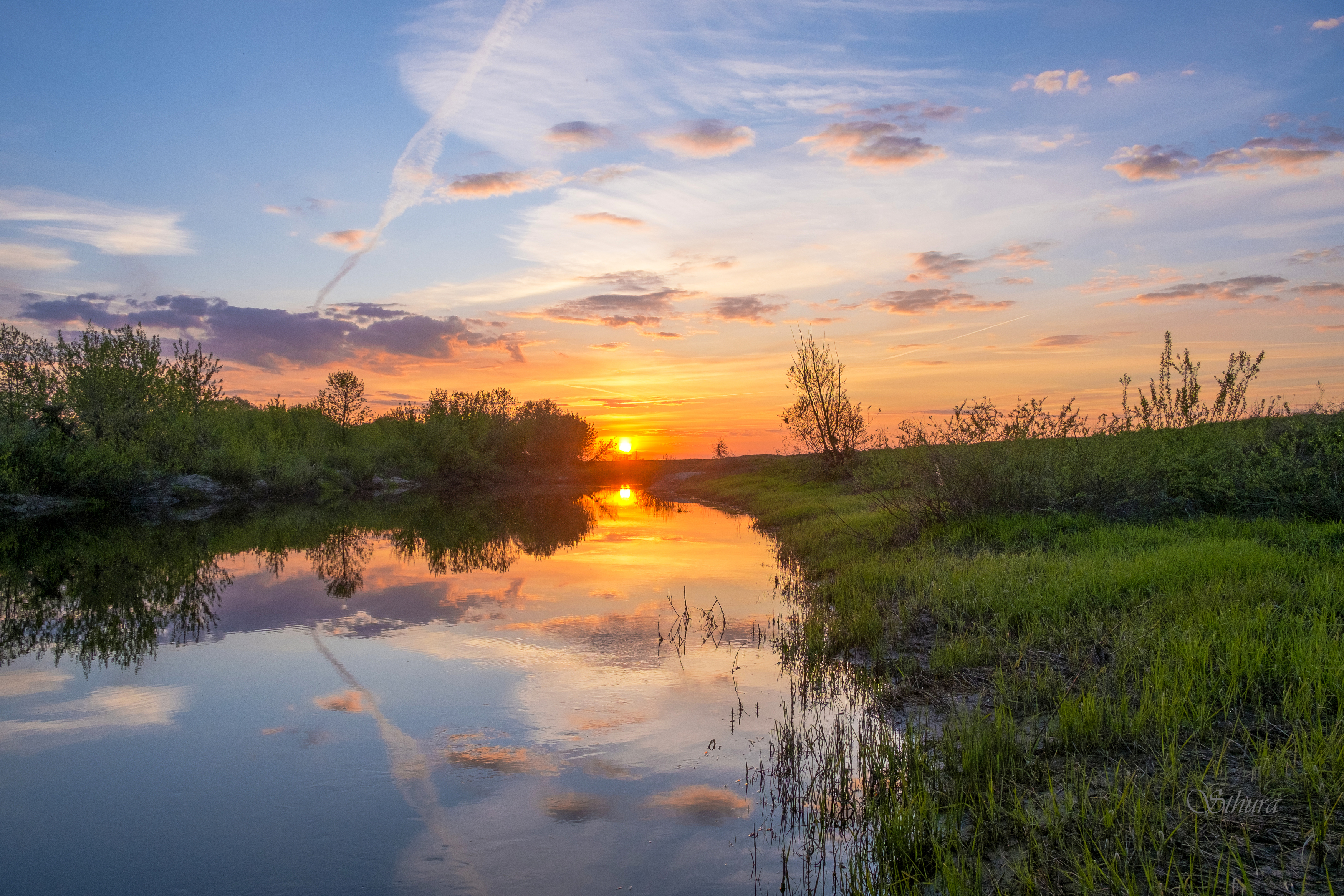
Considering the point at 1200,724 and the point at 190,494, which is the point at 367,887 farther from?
the point at 190,494

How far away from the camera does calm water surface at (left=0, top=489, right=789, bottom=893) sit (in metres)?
5.27

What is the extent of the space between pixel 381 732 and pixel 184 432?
41660 mm

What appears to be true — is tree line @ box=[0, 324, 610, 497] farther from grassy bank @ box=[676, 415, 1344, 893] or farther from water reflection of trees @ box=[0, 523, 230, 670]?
grassy bank @ box=[676, 415, 1344, 893]

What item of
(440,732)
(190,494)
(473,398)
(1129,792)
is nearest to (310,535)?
(190,494)

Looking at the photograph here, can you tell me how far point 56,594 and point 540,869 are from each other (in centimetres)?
1567

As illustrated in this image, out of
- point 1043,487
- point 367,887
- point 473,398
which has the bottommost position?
point 367,887

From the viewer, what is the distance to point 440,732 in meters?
7.63

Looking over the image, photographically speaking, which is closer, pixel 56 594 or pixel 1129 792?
pixel 1129 792

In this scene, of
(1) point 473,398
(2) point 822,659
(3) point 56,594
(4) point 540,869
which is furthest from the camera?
(1) point 473,398

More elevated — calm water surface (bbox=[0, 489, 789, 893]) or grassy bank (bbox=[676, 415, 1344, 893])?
grassy bank (bbox=[676, 415, 1344, 893])

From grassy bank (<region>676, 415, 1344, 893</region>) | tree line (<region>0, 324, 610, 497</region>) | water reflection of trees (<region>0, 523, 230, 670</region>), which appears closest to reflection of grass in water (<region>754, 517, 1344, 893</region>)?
grassy bank (<region>676, 415, 1344, 893</region>)

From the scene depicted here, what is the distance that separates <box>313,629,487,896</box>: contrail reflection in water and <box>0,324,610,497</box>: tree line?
33.6m

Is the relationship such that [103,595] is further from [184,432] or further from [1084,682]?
[184,432]

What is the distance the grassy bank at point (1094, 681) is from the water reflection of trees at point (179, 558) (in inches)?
414
